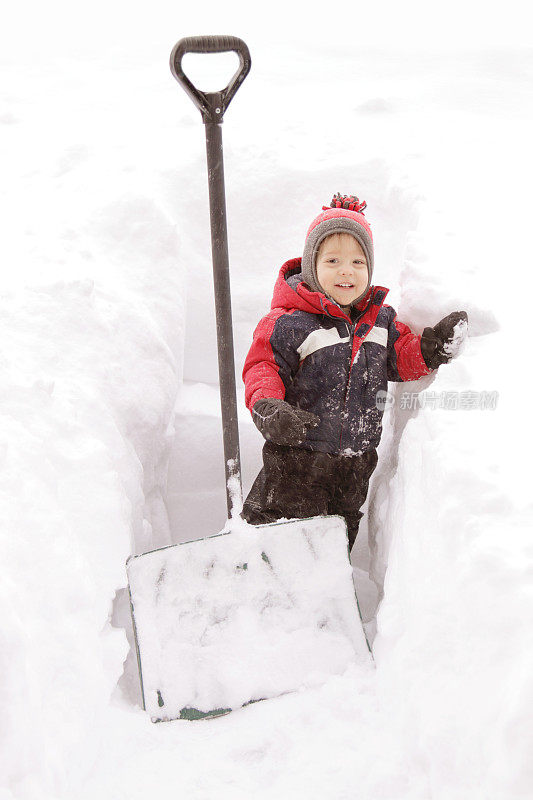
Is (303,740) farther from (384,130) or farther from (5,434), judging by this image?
(384,130)

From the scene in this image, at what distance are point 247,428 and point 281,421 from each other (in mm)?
1187

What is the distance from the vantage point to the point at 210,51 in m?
1.99

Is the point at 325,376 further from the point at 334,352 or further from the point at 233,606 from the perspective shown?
the point at 233,606

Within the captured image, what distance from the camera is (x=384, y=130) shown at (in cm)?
392

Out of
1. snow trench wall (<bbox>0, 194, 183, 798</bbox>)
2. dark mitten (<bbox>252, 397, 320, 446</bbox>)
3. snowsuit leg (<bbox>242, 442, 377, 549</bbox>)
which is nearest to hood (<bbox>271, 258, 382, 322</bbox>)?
dark mitten (<bbox>252, 397, 320, 446</bbox>)

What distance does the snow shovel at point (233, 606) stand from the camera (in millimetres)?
1884

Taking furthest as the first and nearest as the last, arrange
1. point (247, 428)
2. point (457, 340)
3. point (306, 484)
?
point (247, 428)
point (306, 484)
point (457, 340)

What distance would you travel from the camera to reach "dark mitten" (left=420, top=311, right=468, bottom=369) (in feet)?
7.00

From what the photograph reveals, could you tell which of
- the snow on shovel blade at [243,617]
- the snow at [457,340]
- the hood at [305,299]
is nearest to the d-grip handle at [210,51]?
the hood at [305,299]

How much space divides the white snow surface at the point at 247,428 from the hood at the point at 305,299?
0.62 ft

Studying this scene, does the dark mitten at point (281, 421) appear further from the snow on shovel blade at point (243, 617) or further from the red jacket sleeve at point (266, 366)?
the snow on shovel blade at point (243, 617)

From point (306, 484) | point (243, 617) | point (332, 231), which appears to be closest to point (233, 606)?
point (243, 617)

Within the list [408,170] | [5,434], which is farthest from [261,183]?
[5,434]

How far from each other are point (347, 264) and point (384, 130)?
205cm
